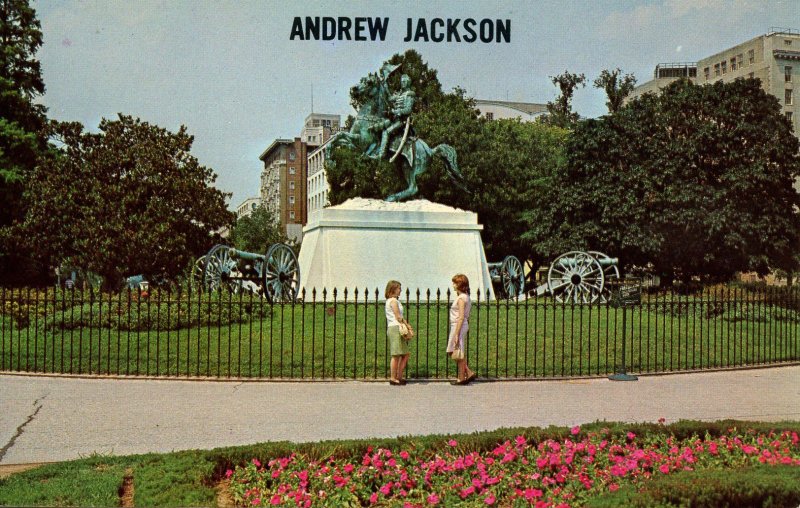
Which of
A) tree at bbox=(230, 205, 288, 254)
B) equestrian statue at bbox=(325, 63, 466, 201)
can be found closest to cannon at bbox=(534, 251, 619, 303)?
equestrian statue at bbox=(325, 63, 466, 201)

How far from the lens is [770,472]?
588 centimetres

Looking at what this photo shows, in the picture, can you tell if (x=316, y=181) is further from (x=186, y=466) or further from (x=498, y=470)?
(x=498, y=470)

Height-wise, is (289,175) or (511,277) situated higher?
(289,175)

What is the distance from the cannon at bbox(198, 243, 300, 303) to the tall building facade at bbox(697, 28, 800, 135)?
1734 cm

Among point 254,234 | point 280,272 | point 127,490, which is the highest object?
point 254,234

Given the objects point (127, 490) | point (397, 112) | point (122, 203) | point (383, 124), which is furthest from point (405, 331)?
point (122, 203)

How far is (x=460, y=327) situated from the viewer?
12.2 meters

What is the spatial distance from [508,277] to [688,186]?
9601 mm

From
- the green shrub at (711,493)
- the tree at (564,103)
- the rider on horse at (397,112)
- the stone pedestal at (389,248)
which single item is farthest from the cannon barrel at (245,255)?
the tree at (564,103)

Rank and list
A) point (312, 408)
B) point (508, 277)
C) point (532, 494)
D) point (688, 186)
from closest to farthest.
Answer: point (532, 494) → point (312, 408) → point (508, 277) → point (688, 186)

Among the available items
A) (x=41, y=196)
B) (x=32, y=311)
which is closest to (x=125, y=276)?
(x=41, y=196)

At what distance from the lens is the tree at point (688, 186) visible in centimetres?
3306

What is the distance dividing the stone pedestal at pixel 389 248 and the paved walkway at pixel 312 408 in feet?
40.0

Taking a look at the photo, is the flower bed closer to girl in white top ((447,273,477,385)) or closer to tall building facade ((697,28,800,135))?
girl in white top ((447,273,477,385))
